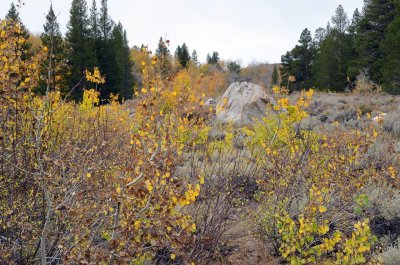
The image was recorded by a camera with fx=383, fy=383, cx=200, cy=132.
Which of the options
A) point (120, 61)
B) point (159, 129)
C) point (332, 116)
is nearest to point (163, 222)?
point (159, 129)


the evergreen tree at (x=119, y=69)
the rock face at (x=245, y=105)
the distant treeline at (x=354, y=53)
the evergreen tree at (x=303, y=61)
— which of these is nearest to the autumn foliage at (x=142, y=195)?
the rock face at (x=245, y=105)

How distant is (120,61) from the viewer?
35.3 meters

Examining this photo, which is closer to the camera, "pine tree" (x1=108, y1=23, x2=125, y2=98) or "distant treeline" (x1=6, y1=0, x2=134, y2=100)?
"distant treeline" (x1=6, y1=0, x2=134, y2=100)

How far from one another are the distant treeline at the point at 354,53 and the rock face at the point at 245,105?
6149 millimetres

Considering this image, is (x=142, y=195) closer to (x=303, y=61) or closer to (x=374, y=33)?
(x=374, y=33)

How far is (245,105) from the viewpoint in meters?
14.4

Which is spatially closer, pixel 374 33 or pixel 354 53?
pixel 374 33

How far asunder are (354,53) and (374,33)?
4686 millimetres

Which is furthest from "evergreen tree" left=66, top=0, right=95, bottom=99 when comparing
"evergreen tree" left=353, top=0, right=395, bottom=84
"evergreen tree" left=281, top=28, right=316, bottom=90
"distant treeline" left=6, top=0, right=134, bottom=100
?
"evergreen tree" left=353, top=0, right=395, bottom=84

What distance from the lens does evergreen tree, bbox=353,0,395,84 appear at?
84.8ft

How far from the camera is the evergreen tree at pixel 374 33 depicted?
84.8 ft

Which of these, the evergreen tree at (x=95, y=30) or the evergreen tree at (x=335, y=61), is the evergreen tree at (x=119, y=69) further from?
the evergreen tree at (x=335, y=61)

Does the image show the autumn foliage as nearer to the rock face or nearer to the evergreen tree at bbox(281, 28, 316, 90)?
the rock face

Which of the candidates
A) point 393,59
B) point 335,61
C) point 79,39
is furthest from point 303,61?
point 79,39
